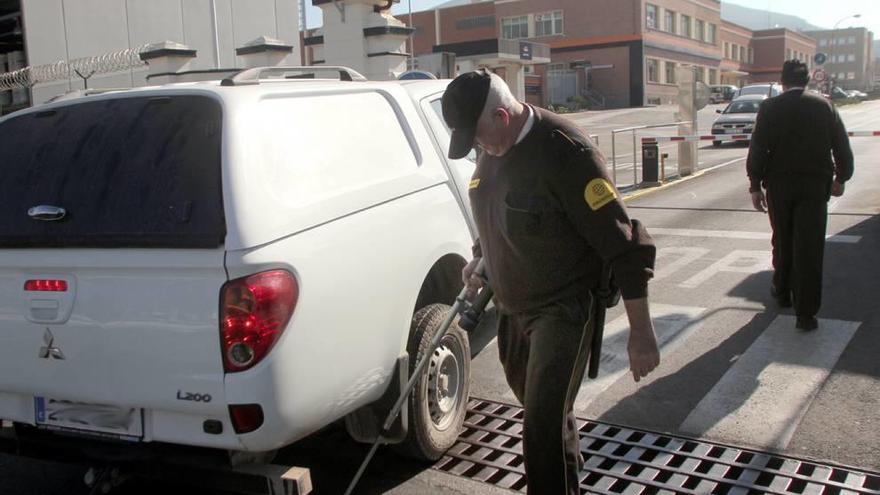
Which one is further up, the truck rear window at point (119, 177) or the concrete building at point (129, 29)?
the concrete building at point (129, 29)

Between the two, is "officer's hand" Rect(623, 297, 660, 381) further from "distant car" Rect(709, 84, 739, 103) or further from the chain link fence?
"distant car" Rect(709, 84, 739, 103)

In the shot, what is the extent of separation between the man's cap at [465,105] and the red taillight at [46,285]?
160cm

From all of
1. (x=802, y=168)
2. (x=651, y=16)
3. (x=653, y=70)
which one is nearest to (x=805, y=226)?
(x=802, y=168)

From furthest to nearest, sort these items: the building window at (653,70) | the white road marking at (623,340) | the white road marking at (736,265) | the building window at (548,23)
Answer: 1. the building window at (548,23)
2. the building window at (653,70)
3. the white road marking at (736,265)
4. the white road marking at (623,340)

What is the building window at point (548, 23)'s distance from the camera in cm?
7112

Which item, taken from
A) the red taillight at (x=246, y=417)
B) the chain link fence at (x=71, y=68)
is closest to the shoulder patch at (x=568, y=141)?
the red taillight at (x=246, y=417)

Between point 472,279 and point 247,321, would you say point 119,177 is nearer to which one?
point 247,321

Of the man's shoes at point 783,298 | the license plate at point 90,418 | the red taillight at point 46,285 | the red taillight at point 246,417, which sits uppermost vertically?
the red taillight at point 46,285

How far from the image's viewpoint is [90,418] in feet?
10.6

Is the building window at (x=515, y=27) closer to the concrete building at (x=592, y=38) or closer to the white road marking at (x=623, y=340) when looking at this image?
the concrete building at (x=592, y=38)

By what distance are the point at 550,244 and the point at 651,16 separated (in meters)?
71.1

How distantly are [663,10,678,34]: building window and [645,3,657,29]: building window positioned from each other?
269cm

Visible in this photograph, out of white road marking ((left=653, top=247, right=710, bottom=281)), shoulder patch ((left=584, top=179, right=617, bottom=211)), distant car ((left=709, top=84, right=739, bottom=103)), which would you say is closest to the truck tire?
shoulder patch ((left=584, top=179, right=617, bottom=211))

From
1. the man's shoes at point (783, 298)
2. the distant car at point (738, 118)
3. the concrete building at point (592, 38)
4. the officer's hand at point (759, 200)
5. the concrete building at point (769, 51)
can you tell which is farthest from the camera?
the concrete building at point (769, 51)
